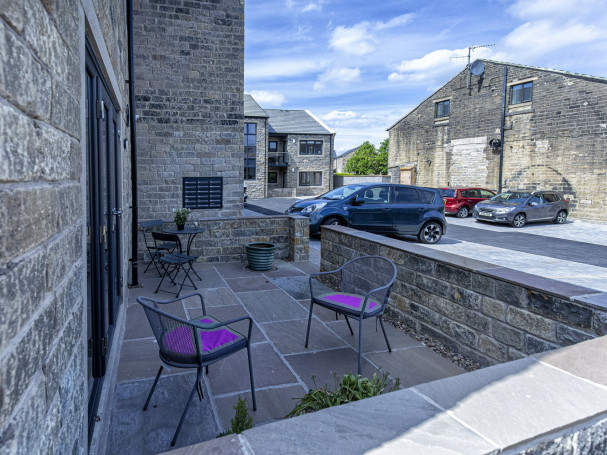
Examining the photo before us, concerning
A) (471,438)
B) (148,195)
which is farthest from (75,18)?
(148,195)

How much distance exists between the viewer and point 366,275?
4938mm

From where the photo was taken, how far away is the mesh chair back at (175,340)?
2.79 m

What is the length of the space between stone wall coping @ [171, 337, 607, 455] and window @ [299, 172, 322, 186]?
38707mm

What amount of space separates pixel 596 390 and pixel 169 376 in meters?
3.00

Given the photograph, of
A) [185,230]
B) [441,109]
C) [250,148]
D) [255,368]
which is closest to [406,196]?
[185,230]

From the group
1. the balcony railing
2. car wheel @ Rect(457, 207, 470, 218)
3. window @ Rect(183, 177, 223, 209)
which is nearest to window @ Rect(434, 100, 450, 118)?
car wheel @ Rect(457, 207, 470, 218)

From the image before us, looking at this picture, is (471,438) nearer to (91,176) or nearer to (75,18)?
(75,18)

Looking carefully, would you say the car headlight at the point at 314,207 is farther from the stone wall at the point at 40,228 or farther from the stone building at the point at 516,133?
the stone building at the point at 516,133

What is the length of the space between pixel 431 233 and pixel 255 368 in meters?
9.35

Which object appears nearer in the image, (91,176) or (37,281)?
(37,281)

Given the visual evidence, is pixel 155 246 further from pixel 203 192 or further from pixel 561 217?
pixel 561 217

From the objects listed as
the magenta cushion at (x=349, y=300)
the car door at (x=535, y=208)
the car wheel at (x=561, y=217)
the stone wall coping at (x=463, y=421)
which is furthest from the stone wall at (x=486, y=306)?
the car wheel at (x=561, y=217)

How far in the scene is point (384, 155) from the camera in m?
56.8

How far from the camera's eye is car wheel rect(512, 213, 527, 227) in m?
17.4
